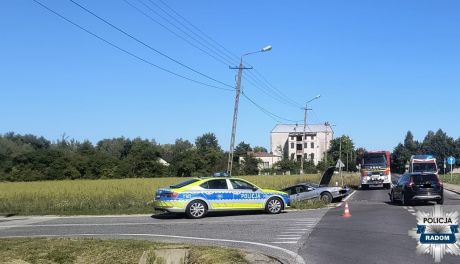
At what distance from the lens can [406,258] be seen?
10.7 meters

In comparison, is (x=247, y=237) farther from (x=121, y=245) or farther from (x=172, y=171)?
(x=172, y=171)

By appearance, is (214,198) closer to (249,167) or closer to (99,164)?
(99,164)

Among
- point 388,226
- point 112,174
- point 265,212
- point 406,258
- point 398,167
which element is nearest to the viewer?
point 406,258

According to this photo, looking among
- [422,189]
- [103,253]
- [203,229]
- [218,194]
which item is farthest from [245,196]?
[103,253]

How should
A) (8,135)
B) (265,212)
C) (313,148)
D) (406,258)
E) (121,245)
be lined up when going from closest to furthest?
(406,258) < (121,245) < (265,212) < (8,135) < (313,148)

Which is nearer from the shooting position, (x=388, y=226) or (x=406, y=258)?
(x=406, y=258)

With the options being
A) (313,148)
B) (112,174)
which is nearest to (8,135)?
(112,174)

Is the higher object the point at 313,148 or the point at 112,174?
the point at 313,148

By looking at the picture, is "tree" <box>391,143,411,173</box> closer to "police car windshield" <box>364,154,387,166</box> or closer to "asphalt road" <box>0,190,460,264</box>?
"police car windshield" <box>364,154,387,166</box>

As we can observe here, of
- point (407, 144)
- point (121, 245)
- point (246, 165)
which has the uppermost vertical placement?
point (407, 144)

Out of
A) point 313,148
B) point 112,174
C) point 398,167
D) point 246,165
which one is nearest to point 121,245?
point 112,174

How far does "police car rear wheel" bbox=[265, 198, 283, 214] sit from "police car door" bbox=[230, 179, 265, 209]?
10.5 inches

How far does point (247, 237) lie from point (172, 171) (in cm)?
7787

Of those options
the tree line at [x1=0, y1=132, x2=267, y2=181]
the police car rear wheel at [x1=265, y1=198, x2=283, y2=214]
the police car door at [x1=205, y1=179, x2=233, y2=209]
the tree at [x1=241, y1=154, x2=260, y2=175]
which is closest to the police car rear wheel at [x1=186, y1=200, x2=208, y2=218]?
the police car door at [x1=205, y1=179, x2=233, y2=209]
